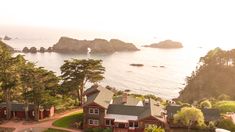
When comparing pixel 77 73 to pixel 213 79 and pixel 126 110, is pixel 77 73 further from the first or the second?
pixel 213 79

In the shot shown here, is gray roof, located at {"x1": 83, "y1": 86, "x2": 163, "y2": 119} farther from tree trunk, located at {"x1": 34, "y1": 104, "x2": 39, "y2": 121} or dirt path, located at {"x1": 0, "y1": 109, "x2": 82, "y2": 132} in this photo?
tree trunk, located at {"x1": 34, "y1": 104, "x2": 39, "y2": 121}

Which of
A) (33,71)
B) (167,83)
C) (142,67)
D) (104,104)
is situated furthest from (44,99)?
(142,67)

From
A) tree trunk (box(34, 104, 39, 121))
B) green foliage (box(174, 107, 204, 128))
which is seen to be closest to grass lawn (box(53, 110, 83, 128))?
tree trunk (box(34, 104, 39, 121))

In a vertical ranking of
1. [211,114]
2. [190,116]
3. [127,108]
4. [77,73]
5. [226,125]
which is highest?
[77,73]

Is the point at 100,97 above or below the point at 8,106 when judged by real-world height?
above

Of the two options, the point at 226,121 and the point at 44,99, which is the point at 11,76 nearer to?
the point at 44,99

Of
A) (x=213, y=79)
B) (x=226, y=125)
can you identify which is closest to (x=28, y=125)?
(x=226, y=125)

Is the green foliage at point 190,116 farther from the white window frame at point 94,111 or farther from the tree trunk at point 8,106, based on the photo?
the tree trunk at point 8,106
